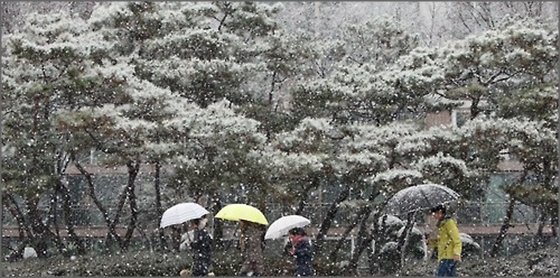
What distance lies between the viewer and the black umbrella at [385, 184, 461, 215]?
917cm

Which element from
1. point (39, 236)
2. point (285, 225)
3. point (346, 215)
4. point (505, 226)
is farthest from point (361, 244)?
point (39, 236)

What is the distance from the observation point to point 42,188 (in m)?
14.4

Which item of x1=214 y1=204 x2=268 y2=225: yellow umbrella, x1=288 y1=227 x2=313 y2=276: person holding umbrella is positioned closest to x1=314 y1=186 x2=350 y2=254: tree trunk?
x1=214 y1=204 x2=268 y2=225: yellow umbrella

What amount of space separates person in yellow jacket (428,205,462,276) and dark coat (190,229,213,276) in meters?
2.56

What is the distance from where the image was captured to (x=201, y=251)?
29.2 ft

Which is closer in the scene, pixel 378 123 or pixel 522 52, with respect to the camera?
pixel 522 52

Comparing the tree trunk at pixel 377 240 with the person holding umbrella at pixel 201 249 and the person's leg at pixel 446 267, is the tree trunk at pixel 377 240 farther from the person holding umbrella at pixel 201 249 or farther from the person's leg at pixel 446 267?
the person holding umbrella at pixel 201 249

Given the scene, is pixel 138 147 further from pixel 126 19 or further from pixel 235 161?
pixel 126 19

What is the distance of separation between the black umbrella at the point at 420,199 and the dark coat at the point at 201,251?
2.31 metres

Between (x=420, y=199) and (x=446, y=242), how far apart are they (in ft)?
3.11

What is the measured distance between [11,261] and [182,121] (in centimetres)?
501

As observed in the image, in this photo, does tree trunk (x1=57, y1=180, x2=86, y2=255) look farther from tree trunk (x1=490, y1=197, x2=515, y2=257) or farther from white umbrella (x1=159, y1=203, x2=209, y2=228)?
tree trunk (x1=490, y1=197, x2=515, y2=257)

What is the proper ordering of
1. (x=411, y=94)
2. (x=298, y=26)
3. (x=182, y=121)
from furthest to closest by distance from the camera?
(x=298, y=26) < (x=411, y=94) < (x=182, y=121)

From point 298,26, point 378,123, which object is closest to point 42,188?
point 378,123
